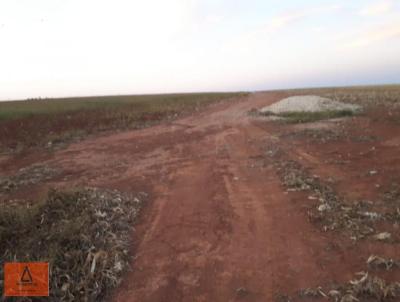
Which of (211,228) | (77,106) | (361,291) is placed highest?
(77,106)

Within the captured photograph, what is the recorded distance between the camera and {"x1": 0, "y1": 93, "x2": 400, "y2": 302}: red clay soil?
160 inches

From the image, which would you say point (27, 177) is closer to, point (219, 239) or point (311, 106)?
point (219, 239)

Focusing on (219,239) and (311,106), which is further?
(311,106)

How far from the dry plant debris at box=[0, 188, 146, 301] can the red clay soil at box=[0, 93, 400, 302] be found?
0.26 m

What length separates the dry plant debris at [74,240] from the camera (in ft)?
13.4

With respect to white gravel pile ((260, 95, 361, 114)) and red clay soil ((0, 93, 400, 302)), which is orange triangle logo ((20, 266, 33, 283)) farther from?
white gravel pile ((260, 95, 361, 114))

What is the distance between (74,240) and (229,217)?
7.72 feet

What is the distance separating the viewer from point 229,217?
18.7ft

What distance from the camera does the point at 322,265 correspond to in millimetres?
4250

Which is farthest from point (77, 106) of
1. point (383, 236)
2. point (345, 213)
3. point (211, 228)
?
point (383, 236)

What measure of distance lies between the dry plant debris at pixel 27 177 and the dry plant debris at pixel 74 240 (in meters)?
2.96

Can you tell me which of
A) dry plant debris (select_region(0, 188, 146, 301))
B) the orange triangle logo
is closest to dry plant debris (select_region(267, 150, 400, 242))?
dry plant debris (select_region(0, 188, 146, 301))

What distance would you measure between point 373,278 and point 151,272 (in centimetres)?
251

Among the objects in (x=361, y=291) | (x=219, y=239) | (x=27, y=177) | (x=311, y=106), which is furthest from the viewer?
(x=311, y=106)
